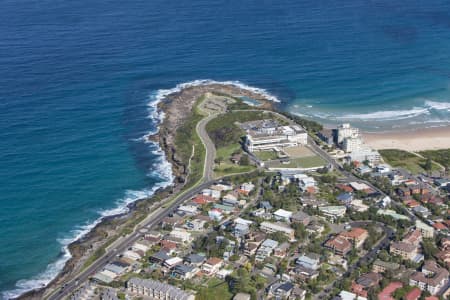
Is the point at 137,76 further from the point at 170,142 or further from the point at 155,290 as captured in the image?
the point at 155,290

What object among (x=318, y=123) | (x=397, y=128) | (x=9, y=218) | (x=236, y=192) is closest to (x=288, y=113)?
(x=318, y=123)

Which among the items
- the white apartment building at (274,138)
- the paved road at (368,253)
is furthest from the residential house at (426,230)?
the white apartment building at (274,138)

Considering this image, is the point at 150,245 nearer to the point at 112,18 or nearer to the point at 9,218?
the point at 9,218

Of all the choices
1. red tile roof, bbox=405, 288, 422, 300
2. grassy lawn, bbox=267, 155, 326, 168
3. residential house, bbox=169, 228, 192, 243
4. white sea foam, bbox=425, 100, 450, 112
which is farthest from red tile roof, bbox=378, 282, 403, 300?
white sea foam, bbox=425, 100, 450, 112

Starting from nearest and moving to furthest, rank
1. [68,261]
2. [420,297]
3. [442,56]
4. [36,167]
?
[420,297] < [68,261] < [36,167] < [442,56]

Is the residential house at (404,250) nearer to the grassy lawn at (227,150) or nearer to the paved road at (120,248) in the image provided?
the paved road at (120,248)

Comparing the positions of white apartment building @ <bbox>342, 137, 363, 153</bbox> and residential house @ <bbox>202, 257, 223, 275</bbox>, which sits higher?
white apartment building @ <bbox>342, 137, 363, 153</bbox>

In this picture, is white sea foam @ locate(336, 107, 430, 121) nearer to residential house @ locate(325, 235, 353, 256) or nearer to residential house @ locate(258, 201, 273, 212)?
residential house @ locate(258, 201, 273, 212)
